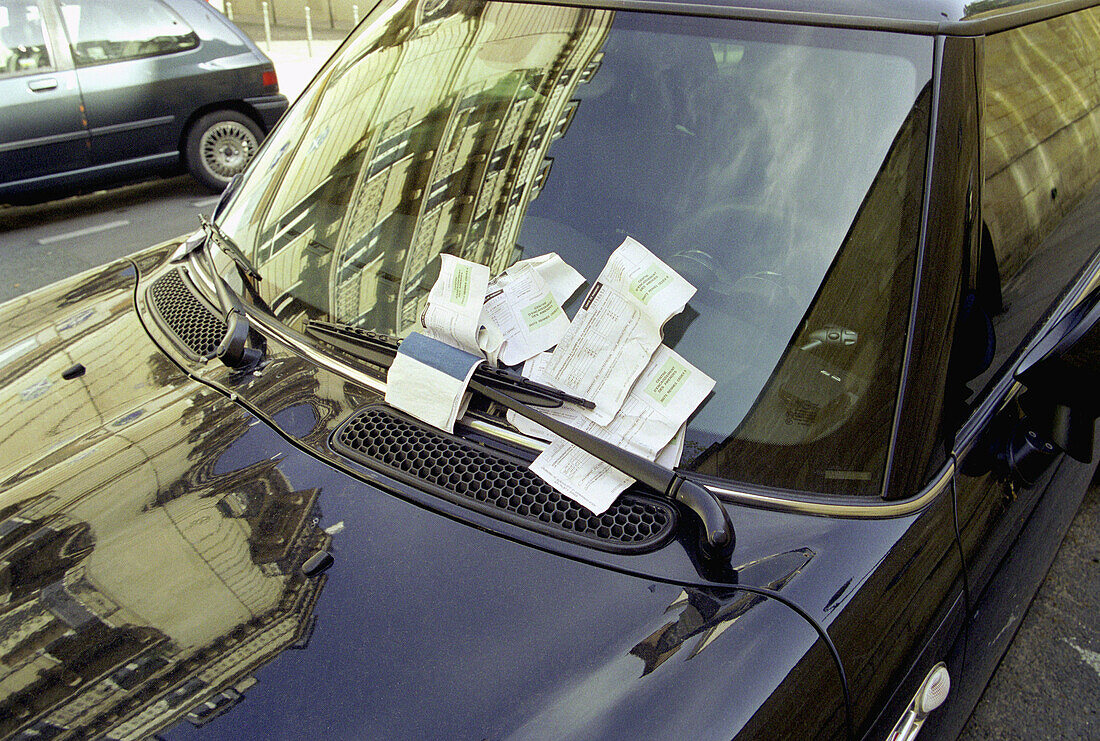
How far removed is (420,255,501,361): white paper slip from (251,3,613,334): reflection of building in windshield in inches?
1.9

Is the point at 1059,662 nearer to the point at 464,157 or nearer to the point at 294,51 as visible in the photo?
the point at 464,157

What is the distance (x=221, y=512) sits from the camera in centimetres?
132

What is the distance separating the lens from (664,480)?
4.18 ft

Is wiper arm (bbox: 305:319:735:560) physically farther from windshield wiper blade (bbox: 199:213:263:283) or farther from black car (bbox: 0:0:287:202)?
black car (bbox: 0:0:287:202)

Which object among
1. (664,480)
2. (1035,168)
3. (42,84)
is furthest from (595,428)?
(42,84)

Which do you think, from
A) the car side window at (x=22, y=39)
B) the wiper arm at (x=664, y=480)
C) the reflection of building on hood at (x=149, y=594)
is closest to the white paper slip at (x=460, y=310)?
the wiper arm at (x=664, y=480)

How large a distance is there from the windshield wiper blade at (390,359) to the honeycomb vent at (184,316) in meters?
0.23

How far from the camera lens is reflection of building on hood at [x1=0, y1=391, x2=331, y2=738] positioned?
105 centimetres

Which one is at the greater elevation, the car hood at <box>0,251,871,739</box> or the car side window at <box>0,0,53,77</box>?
the car hood at <box>0,251,871,739</box>

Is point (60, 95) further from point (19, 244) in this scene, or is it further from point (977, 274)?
point (977, 274)

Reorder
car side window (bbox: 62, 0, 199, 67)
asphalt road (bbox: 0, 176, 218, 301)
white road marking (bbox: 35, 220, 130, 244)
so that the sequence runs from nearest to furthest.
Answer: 1. asphalt road (bbox: 0, 176, 218, 301)
2. white road marking (bbox: 35, 220, 130, 244)
3. car side window (bbox: 62, 0, 199, 67)

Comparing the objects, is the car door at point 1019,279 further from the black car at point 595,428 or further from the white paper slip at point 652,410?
the white paper slip at point 652,410

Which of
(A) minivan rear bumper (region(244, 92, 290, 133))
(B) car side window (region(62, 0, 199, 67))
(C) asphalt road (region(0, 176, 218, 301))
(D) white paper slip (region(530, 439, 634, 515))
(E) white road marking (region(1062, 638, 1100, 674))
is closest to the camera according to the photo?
(D) white paper slip (region(530, 439, 634, 515))

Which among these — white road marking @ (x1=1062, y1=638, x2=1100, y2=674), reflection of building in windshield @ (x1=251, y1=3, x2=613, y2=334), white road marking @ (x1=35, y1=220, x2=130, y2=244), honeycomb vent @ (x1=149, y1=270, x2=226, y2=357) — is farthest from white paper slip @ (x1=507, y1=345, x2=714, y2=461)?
white road marking @ (x1=35, y1=220, x2=130, y2=244)
